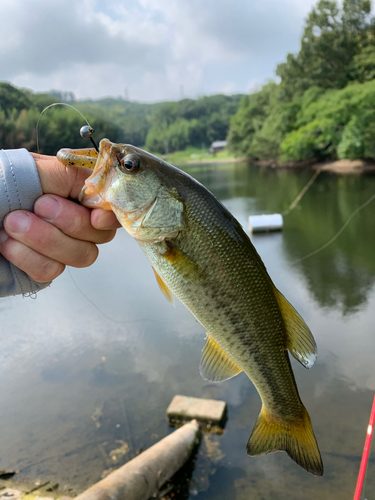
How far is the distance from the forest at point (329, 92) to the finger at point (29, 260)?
111 ft

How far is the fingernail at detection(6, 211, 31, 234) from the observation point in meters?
1.80

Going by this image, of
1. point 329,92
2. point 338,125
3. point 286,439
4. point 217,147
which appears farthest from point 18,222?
point 217,147

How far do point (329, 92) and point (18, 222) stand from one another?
44.2 m

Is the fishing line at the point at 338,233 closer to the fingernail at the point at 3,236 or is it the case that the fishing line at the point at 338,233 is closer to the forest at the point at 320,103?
the forest at the point at 320,103

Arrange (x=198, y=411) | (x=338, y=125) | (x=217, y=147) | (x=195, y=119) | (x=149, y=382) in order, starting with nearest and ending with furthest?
(x=198, y=411), (x=149, y=382), (x=338, y=125), (x=217, y=147), (x=195, y=119)

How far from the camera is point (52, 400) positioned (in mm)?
6254

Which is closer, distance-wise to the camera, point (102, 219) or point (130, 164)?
point (130, 164)

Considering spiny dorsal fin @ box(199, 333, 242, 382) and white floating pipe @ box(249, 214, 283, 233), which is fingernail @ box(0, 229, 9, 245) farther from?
white floating pipe @ box(249, 214, 283, 233)

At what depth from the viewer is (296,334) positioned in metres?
2.02

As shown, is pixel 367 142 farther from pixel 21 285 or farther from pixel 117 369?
pixel 21 285

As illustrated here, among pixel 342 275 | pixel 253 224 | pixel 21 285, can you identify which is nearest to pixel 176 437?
pixel 21 285

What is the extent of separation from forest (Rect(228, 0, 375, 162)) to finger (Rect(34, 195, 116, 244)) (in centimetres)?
3385

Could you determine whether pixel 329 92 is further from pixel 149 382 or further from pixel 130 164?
pixel 130 164

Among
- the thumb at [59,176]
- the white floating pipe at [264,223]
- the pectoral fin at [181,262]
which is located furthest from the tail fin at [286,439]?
A: the white floating pipe at [264,223]
